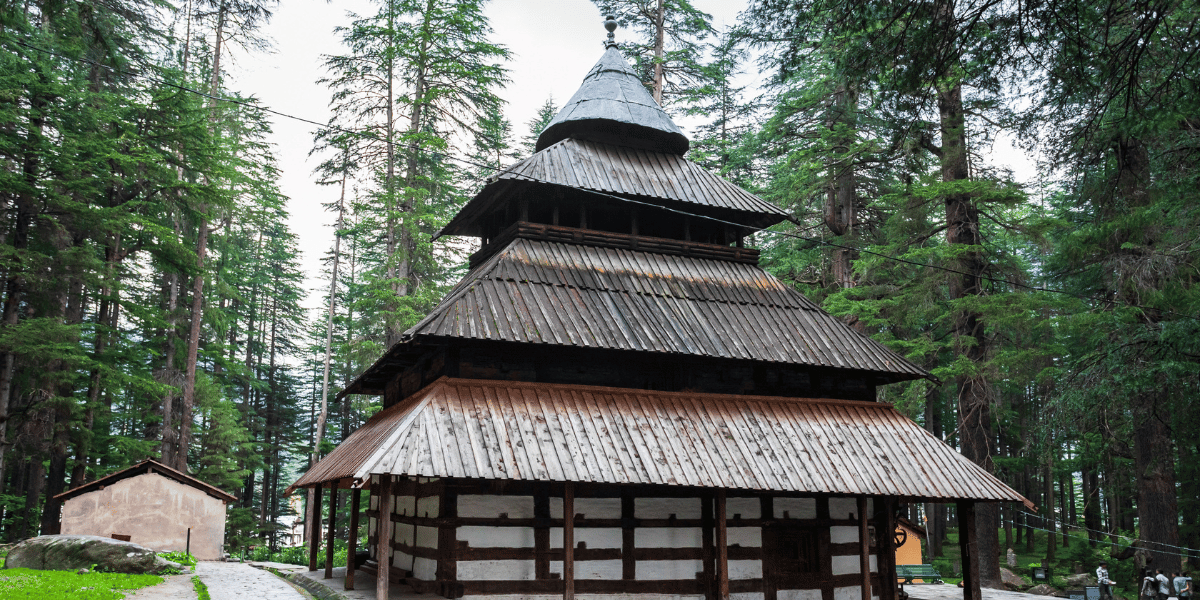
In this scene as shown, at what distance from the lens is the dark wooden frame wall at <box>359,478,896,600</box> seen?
13.0 m

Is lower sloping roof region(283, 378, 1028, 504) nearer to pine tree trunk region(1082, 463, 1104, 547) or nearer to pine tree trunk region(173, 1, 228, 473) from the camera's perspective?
pine tree trunk region(173, 1, 228, 473)

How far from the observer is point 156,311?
2806 cm

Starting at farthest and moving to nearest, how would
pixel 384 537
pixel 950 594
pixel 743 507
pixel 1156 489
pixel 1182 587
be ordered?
1. pixel 1156 489
2. pixel 950 594
3. pixel 1182 587
4. pixel 743 507
5. pixel 384 537

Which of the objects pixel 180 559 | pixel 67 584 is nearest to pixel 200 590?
pixel 67 584

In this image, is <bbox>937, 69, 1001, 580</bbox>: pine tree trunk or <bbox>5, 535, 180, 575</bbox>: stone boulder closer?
<bbox>5, 535, 180, 575</bbox>: stone boulder

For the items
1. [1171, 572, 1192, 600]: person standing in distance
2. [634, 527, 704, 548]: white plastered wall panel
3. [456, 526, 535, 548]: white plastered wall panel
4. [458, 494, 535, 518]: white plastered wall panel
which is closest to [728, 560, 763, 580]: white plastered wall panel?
[634, 527, 704, 548]: white plastered wall panel

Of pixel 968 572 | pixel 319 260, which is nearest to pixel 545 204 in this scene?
pixel 968 572

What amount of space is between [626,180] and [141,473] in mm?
18578

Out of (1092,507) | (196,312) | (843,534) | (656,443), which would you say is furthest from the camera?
(1092,507)

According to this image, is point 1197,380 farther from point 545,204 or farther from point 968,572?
point 545,204

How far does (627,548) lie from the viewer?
46.0 ft

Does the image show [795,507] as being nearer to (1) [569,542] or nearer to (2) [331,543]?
(1) [569,542]

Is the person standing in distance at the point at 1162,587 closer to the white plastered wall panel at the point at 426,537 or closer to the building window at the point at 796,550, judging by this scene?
the building window at the point at 796,550

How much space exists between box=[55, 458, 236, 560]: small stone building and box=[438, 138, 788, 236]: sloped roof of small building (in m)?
13.8
